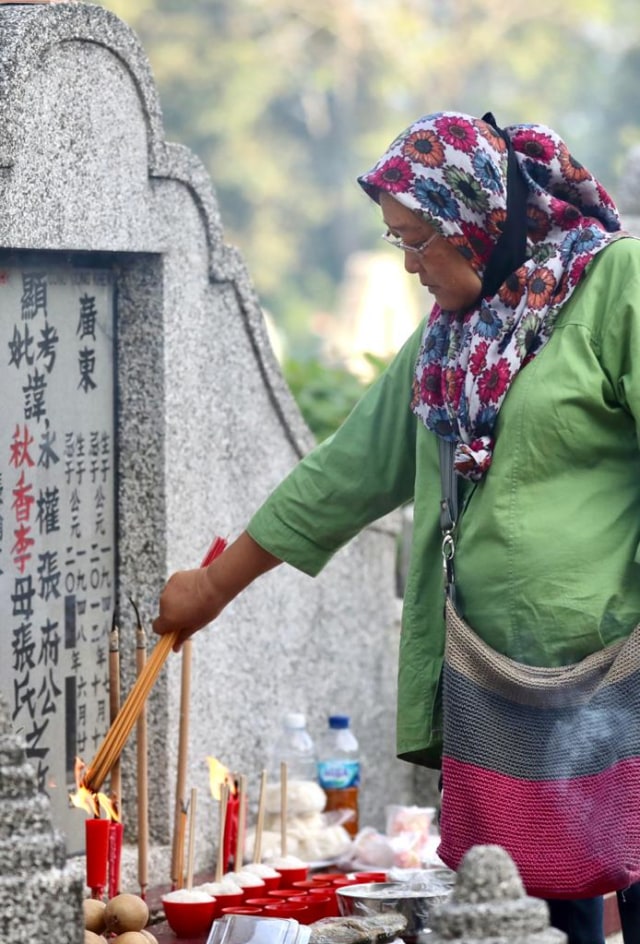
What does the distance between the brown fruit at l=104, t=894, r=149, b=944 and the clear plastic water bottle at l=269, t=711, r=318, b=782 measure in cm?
154

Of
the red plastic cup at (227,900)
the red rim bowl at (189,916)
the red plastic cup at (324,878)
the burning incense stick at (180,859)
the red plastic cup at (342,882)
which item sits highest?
the burning incense stick at (180,859)

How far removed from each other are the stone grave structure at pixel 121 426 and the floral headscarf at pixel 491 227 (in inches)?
47.5

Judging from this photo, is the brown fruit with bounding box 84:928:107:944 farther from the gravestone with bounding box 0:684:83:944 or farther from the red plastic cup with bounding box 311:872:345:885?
the red plastic cup with bounding box 311:872:345:885

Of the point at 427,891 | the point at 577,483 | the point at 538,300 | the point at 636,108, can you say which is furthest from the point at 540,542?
the point at 636,108

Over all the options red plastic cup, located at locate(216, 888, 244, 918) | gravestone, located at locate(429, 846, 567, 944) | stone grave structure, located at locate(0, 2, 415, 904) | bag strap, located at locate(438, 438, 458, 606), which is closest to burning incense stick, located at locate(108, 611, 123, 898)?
red plastic cup, located at locate(216, 888, 244, 918)

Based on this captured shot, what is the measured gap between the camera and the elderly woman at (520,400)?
321 centimetres

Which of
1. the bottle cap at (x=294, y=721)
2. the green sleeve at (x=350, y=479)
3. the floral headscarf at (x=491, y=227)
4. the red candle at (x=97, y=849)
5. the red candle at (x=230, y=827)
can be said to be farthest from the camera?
the bottle cap at (x=294, y=721)

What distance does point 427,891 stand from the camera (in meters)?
3.99

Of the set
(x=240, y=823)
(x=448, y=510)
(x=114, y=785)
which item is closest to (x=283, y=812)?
(x=240, y=823)

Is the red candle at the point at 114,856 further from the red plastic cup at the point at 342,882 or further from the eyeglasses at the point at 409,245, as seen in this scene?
the eyeglasses at the point at 409,245

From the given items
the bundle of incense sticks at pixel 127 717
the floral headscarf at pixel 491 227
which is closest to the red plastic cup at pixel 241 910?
the bundle of incense sticks at pixel 127 717

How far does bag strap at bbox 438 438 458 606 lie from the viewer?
11.1ft

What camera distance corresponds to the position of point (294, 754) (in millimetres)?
5305

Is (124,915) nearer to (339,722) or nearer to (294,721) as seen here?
(294,721)
